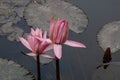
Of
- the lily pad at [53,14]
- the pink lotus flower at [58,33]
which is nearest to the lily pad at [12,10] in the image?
the lily pad at [53,14]

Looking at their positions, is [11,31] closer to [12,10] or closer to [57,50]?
[12,10]

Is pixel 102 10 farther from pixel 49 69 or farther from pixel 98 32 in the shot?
pixel 49 69

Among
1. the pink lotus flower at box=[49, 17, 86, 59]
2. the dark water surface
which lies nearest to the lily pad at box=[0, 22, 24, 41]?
the dark water surface

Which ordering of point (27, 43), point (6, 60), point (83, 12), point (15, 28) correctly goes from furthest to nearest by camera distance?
point (83, 12), point (15, 28), point (6, 60), point (27, 43)

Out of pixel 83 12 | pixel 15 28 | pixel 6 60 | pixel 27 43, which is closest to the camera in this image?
pixel 27 43

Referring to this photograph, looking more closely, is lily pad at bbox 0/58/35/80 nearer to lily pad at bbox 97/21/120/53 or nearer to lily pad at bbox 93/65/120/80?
lily pad at bbox 93/65/120/80

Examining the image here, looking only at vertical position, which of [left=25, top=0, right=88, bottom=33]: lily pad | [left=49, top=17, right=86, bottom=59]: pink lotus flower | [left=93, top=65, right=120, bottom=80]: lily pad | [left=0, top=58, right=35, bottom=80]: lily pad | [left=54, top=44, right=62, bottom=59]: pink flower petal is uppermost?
[left=49, top=17, right=86, bottom=59]: pink lotus flower

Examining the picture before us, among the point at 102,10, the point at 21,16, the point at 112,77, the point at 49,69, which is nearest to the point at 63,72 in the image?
the point at 49,69
